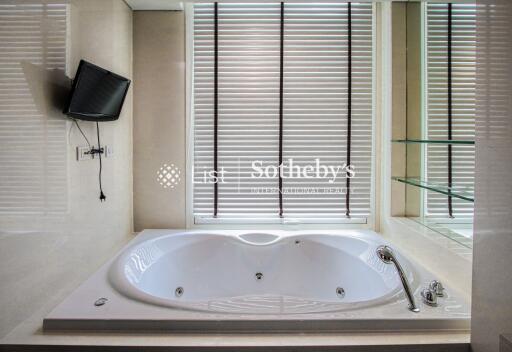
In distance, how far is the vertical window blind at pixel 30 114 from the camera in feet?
3.95

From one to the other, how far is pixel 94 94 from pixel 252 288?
1655mm

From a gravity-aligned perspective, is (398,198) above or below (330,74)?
below

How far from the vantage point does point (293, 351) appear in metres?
1.17

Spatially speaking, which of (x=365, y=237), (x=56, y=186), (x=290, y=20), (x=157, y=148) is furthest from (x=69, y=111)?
(x=365, y=237)

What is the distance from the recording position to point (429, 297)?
4.60 ft

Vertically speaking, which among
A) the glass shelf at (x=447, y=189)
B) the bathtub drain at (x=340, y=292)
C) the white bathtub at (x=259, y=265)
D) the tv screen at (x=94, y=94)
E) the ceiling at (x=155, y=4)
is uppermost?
the ceiling at (x=155, y=4)

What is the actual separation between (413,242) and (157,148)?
6.76 feet

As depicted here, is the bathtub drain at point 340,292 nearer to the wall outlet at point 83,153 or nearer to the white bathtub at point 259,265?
the white bathtub at point 259,265

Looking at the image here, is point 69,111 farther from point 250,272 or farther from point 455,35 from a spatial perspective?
point 455,35

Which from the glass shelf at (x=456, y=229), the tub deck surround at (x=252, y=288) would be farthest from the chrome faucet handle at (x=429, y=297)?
the glass shelf at (x=456, y=229)

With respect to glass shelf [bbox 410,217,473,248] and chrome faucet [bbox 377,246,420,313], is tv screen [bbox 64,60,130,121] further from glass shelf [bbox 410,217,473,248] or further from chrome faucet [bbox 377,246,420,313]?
glass shelf [bbox 410,217,473,248]

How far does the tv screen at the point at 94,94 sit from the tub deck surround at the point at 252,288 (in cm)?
87

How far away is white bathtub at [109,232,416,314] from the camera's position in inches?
81.5

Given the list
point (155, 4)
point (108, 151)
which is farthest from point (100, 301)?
point (155, 4)
